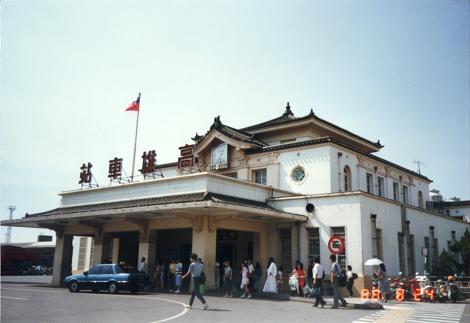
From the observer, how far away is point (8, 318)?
1117 centimetres

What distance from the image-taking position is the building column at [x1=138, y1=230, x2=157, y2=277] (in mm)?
23688

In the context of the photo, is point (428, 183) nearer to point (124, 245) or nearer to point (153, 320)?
point (124, 245)

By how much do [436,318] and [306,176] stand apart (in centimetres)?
1414

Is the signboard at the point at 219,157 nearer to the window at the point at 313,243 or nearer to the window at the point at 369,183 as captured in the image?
the window at the point at 313,243

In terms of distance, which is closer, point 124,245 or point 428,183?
point 124,245

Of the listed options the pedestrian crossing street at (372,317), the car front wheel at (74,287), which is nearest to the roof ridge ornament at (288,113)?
the car front wheel at (74,287)

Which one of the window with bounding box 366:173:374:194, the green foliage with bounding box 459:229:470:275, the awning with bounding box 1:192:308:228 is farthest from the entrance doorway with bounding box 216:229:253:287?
the green foliage with bounding box 459:229:470:275

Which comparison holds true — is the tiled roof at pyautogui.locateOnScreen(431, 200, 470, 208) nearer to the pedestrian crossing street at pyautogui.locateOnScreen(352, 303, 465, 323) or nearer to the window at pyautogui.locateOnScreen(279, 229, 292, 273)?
the window at pyautogui.locateOnScreen(279, 229, 292, 273)

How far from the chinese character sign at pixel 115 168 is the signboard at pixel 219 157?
624 centimetres

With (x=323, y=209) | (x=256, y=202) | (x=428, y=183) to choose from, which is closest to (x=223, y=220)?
(x=256, y=202)

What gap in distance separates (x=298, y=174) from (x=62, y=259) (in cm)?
1698

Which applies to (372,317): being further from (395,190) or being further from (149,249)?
(395,190)

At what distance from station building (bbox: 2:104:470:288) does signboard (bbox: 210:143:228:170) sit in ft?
0.23

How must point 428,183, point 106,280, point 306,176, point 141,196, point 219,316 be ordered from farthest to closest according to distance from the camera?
point 428,183 < point 306,176 < point 141,196 < point 106,280 < point 219,316
